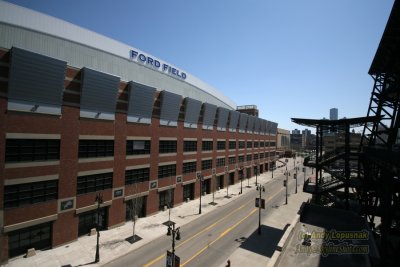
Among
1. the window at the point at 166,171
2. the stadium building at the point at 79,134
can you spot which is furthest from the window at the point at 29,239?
the window at the point at 166,171

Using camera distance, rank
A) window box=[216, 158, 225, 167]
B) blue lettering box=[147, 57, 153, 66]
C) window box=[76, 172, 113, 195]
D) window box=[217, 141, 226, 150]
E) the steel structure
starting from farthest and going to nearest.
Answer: window box=[217, 141, 226, 150] → window box=[216, 158, 225, 167] → blue lettering box=[147, 57, 153, 66] → window box=[76, 172, 113, 195] → the steel structure

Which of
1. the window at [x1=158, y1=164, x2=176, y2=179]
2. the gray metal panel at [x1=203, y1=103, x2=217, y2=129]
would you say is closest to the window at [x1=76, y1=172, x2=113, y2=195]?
the window at [x1=158, y1=164, x2=176, y2=179]

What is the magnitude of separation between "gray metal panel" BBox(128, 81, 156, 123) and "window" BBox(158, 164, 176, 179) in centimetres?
871

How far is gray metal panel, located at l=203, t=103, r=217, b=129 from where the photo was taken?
51.1 m

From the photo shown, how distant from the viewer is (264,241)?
29.5 metres

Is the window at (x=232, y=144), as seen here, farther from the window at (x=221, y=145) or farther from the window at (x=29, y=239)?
the window at (x=29, y=239)

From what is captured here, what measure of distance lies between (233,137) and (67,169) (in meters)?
45.4

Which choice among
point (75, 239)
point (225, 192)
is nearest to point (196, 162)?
point (225, 192)

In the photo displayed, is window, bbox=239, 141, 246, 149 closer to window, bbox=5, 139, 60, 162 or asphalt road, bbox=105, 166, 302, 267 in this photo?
asphalt road, bbox=105, 166, 302, 267

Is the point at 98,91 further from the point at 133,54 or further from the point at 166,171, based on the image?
the point at 166,171

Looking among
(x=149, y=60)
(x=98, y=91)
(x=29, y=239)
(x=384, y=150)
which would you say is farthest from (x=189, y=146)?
(x=384, y=150)

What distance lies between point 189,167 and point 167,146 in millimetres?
8000

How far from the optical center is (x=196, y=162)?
161ft

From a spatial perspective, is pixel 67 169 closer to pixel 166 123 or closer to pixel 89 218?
pixel 89 218
